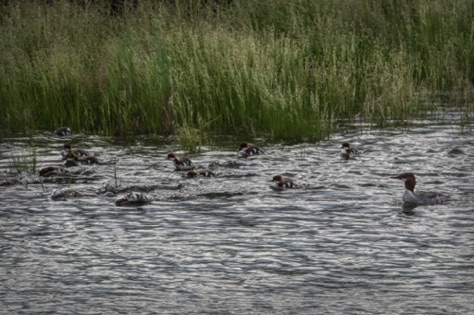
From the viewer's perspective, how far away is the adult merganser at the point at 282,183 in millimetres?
12938

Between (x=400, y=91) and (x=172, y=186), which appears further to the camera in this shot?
(x=400, y=91)

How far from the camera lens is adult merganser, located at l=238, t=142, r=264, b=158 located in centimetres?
1517

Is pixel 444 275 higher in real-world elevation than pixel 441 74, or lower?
lower

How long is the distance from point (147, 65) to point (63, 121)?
1814 mm

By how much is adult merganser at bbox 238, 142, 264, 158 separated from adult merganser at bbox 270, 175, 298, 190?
211 centimetres

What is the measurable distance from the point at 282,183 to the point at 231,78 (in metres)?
5.00

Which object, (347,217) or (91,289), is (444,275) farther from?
(91,289)

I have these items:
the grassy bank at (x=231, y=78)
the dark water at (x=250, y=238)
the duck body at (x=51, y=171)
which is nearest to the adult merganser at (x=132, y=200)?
the dark water at (x=250, y=238)

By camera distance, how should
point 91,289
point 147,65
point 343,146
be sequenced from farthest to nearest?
point 147,65 → point 343,146 → point 91,289

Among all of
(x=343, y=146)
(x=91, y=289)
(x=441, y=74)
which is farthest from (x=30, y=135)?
(x=91, y=289)

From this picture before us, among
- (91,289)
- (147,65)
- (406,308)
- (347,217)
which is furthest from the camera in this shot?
(147,65)

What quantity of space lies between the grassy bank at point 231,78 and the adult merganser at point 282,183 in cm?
342

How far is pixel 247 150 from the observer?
49.9 ft

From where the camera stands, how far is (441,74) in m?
Result: 20.1
